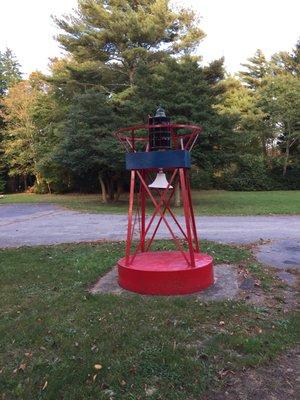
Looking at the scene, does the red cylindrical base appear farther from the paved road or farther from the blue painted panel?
the paved road

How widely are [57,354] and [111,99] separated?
58.8 ft

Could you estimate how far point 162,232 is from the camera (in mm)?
10281

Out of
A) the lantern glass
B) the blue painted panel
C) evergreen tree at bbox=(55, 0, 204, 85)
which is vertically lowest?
the blue painted panel

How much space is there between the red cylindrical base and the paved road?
2.02 metres

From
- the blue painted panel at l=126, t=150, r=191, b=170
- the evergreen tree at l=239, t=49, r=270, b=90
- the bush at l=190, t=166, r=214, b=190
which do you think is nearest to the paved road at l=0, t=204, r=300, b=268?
the blue painted panel at l=126, t=150, r=191, b=170

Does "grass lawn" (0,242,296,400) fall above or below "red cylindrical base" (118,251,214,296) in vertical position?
below

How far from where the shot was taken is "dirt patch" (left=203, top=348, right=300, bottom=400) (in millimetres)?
3059

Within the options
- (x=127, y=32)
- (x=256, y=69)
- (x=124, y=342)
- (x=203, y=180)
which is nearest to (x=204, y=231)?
(x=124, y=342)

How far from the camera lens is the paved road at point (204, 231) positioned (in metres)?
7.93

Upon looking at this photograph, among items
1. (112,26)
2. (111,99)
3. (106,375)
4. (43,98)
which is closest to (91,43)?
(112,26)

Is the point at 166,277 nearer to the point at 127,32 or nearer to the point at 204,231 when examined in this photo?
the point at 204,231

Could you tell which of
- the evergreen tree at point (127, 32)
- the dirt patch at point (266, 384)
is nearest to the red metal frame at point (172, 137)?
the dirt patch at point (266, 384)

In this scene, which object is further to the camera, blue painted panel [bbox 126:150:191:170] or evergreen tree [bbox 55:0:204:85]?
evergreen tree [bbox 55:0:204:85]

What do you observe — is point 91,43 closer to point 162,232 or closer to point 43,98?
point 43,98
